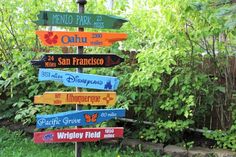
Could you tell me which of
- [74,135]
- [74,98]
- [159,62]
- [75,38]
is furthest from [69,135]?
[159,62]

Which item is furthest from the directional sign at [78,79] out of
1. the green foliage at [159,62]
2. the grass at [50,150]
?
the grass at [50,150]

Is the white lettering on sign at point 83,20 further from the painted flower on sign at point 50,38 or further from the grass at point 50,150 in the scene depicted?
the grass at point 50,150

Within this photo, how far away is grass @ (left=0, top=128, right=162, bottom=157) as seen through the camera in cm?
570

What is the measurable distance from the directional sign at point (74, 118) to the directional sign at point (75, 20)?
2.99 ft

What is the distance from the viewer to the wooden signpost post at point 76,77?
14.0 ft

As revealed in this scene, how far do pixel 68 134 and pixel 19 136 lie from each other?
2.50 meters

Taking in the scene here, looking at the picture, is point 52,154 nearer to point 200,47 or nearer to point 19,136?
point 19,136

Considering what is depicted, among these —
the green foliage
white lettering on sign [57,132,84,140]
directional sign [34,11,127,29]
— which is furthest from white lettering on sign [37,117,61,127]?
the green foliage

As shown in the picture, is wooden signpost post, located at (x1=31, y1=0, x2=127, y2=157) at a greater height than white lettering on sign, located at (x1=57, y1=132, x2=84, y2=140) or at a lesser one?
greater

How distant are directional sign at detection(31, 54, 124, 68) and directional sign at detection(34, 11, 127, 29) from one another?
0.33 m

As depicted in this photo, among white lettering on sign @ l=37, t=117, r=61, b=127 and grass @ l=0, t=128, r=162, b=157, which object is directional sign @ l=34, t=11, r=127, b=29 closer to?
white lettering on sign @ l=37, t=117, r=61, b=127

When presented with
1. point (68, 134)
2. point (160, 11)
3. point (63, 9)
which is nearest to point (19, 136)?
point (63, 9)

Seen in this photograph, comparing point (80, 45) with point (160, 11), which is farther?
point (160, 11)

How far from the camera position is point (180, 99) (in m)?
5.67
